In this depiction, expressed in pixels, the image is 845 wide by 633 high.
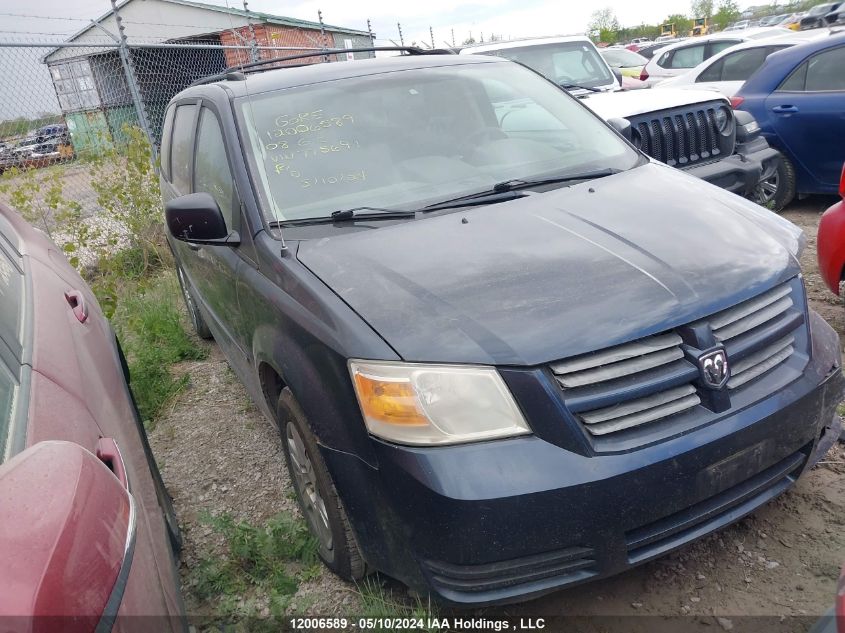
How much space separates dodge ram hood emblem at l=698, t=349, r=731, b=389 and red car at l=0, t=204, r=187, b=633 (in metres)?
1.52

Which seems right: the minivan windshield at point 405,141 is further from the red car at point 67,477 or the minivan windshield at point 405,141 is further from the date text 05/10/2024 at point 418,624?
the date text 05/10/2024 at point 418,624

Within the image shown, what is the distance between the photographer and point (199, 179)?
11.7ft

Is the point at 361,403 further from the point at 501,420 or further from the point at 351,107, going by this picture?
the point at 351,107

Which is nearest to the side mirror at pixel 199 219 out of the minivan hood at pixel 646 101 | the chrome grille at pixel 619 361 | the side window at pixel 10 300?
the side window at pixel 10 300

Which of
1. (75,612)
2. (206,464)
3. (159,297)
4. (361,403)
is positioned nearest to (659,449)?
(361,403)

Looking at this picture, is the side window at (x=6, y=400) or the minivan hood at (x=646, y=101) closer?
the side window at (x=6, y=400)

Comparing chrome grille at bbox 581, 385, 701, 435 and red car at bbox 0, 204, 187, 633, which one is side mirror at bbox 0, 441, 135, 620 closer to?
red car at bbox 0, 204, 187, 633

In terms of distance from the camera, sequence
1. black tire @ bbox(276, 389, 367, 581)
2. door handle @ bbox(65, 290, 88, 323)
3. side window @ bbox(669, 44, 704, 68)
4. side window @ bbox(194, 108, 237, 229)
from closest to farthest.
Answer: black tire @ bbox(276, 389, 367, 581), door handle @ bbox(65, 290, 88, 323), side window @ bbox(194, 108, 237, 229), side window @ bbox(669, 44, 704, 68)

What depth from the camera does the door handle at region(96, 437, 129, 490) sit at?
1.55 m

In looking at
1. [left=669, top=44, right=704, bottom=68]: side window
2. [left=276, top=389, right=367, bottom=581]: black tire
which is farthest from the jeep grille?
[left=669, top=44, right=704, bottom=68]: side window

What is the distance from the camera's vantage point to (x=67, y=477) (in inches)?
40.0

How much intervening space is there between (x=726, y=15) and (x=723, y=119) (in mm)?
61626

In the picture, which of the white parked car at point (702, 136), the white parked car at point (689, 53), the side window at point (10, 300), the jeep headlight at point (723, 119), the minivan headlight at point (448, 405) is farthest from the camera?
the white parked car at point (689, 53)

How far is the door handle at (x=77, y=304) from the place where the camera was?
246 cm
